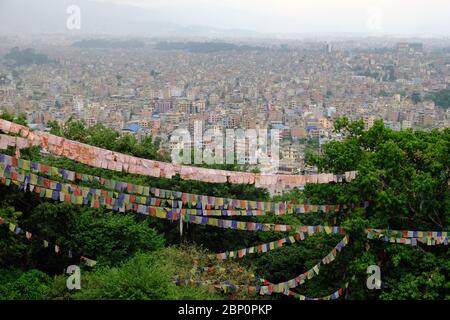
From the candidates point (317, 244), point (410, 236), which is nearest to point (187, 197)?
point (410, 236)

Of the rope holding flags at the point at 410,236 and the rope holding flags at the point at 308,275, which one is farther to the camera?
the rope holding flags at the point at 308,275

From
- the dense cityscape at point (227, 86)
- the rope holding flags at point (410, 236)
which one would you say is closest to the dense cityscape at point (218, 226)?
the rope holding flags at point (410, 236)

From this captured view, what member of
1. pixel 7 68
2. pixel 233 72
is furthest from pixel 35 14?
pixel 233 72

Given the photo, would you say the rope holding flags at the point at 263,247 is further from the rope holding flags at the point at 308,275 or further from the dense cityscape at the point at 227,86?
the dense cityscape at the point at 227,86

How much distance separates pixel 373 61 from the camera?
316 feet

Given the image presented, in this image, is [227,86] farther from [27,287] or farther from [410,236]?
[410,236]

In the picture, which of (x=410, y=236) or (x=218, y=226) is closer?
(x=410, y=236)

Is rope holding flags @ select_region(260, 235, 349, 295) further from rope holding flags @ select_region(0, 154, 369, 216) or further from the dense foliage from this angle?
rope holding flags @ select_region(0, 154, 369, 216)

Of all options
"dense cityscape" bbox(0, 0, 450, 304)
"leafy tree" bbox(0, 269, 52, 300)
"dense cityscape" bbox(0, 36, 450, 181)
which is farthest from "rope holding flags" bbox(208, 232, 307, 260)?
"dense cityscape" bbox(0, 36, 450, 181)

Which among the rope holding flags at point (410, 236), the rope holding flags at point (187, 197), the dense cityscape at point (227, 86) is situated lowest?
the dense cityscape at point (227, 86)

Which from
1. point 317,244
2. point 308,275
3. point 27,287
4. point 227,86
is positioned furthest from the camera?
point 227,86

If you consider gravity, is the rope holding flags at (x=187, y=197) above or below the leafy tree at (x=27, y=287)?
above
